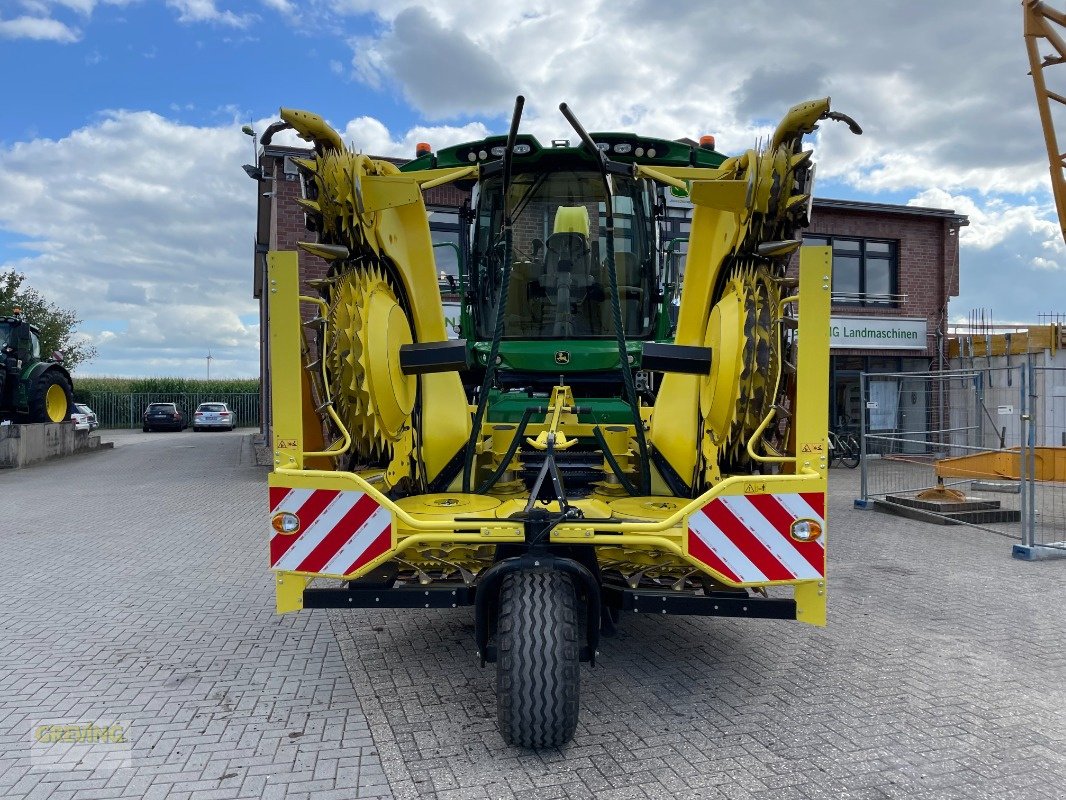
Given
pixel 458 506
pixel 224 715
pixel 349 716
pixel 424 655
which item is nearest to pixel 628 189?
pixel 458 506

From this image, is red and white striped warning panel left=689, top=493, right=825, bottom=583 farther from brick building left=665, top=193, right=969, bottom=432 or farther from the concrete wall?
the concrete wall

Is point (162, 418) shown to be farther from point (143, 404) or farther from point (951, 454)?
point (951, 454)

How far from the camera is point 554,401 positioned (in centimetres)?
475

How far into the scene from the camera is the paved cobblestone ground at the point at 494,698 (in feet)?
10.2

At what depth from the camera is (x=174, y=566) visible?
7.15 metres

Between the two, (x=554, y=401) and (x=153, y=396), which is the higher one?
(x=554, y=401)

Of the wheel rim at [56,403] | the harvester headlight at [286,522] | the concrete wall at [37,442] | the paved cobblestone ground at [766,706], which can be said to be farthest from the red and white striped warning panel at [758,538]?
the wheel rim at [56,403]

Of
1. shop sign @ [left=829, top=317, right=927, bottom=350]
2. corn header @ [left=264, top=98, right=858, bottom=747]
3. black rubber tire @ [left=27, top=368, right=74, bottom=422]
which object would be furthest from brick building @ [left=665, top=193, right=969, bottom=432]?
black rubber tire @ [left=27, top=368, right=74, bottom=422]

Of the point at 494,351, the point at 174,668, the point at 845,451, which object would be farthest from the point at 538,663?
the point at 845,451

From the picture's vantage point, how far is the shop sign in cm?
1770

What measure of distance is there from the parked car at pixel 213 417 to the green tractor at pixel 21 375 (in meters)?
16.0

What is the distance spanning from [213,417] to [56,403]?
15.3 m

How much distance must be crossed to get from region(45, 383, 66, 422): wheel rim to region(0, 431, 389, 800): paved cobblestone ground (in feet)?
33.0

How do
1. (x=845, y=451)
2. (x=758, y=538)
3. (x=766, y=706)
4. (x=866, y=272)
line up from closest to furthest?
(x=758, y=538) → (x=766, y=706) → (x=845, y=451) → (x=866, y=272)
